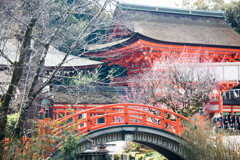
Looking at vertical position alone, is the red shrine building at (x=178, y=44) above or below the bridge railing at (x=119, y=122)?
above

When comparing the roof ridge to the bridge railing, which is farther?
the roof ridge

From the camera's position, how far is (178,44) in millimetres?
18391

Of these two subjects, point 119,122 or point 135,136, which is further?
point 135,136

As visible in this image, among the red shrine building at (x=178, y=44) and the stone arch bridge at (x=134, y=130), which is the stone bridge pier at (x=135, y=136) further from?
the red shrine building at (x=178, y=44)

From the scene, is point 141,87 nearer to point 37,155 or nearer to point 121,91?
point 121,91

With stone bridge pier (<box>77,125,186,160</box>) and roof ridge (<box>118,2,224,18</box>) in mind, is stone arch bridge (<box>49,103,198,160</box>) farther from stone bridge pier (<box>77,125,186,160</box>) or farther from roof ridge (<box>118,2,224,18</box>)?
roof ridge (<box>118,2,224,18</box>)

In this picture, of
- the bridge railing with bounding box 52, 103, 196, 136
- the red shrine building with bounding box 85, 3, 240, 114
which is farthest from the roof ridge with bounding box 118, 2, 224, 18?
the bridge railing with bounding box 52, 103, 196, 136

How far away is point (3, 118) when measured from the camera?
6773 millimetres

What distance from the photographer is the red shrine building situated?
55.6 ft

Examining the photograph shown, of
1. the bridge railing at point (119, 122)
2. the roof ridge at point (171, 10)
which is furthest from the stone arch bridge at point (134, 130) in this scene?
the roof ridge at point (171, 10)

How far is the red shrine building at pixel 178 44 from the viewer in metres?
16.9

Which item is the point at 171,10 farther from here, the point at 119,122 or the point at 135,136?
the point at 119,122

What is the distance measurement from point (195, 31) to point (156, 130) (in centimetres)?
1290

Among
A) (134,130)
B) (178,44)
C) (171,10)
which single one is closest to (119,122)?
(134,130)
